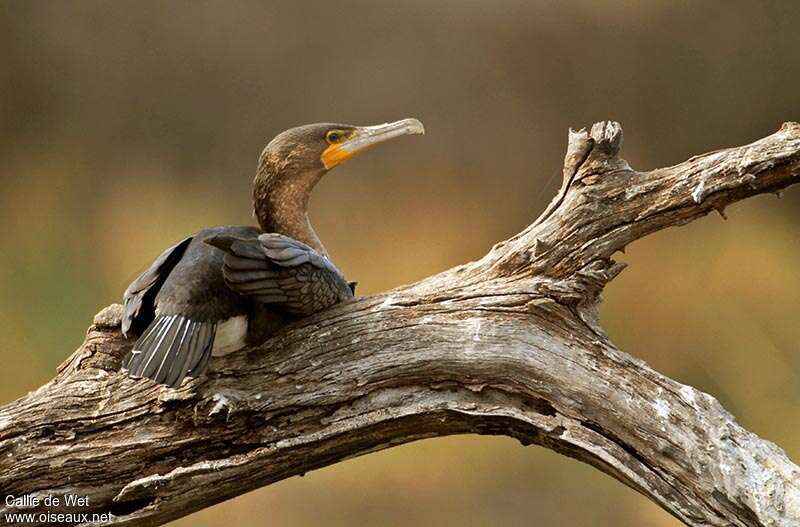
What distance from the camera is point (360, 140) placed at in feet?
11.5

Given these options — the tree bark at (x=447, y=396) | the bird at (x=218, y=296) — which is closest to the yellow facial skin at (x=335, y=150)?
the bird at (x=218, y=296)

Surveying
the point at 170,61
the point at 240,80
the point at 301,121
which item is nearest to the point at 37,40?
the point at 170,61

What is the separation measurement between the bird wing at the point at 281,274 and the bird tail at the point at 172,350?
0.51 feet

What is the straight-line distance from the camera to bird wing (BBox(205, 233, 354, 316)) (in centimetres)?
284

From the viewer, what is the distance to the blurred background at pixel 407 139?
17.7 feet

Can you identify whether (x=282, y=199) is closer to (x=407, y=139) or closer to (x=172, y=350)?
(x=172, y=350)

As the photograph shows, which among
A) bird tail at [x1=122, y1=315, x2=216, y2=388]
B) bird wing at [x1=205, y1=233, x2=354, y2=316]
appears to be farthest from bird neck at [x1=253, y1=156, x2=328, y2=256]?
bird tail at [x1=122, y1=315, x2=216, y2=388]

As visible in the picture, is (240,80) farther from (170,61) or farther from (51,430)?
(51,430)

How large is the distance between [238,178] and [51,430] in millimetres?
2600

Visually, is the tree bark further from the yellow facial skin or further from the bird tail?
the yellow facial skin

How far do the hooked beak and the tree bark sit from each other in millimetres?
590

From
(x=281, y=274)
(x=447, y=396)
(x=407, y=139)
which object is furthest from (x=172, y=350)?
(x=407, y=139)

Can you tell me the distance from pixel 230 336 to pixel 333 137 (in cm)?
82

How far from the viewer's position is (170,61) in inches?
217
